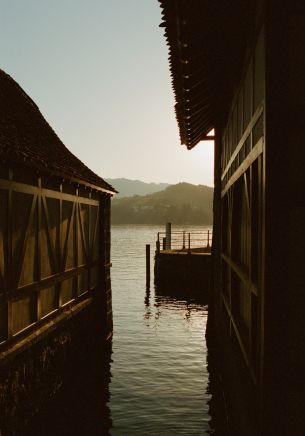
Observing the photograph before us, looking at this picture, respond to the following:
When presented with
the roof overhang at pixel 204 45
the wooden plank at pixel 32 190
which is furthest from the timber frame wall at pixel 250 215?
the wooden plank at pixel 32 190

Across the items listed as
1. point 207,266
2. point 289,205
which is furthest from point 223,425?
point 207,266

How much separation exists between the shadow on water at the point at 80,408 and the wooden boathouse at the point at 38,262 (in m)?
0.35

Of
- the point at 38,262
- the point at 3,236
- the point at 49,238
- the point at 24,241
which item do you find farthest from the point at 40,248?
the point at 3,236

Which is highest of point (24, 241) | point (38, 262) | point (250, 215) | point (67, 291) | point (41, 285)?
point (250, 215)

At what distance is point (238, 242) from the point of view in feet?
31.9

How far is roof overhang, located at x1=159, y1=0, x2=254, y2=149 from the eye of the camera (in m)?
5.76

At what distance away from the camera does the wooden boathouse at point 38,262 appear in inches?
337

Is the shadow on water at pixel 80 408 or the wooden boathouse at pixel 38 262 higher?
the wooden boathouse at pixel 38 262

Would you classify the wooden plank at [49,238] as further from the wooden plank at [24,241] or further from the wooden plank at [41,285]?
the wooden plank at [24,241]

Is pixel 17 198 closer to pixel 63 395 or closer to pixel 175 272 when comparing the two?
pixel 63 395

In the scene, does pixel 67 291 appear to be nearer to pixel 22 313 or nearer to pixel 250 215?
pixel 22 313

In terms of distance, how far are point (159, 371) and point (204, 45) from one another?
10.8 meters

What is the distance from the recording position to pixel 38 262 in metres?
10.2

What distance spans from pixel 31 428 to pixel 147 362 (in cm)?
695
